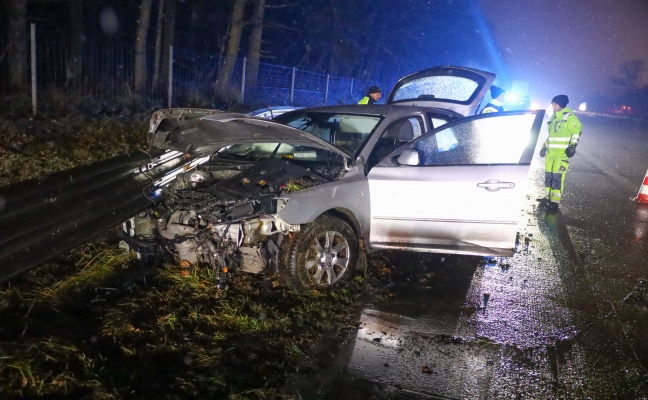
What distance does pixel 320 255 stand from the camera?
4.29 metres

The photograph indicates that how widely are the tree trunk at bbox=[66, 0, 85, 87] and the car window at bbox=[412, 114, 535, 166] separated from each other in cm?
898

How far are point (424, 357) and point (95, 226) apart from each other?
3154 millimetres

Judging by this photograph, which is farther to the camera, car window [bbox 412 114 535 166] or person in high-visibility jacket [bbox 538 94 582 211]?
person in high-visibility jacket [bbox 538 94 582 211]

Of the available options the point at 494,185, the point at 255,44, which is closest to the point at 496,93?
the point at 494,185

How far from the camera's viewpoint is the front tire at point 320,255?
4.13m

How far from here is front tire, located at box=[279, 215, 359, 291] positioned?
4129 millimetres

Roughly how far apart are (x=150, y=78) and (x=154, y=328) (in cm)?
1332

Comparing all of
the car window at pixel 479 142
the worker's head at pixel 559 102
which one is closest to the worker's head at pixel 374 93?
the worker's head at pixel 559 102

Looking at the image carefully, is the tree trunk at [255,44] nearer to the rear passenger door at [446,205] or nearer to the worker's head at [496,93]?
the worker's head at [496,93]

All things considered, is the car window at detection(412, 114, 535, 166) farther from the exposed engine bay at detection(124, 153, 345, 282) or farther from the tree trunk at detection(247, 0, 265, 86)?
the tree trunk at detection(247, 0, 265, 86)

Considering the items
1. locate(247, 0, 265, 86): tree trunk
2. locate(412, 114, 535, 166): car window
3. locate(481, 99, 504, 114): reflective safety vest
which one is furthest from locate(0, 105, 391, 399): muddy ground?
locate(247, 0, 265, 86): tree trunk

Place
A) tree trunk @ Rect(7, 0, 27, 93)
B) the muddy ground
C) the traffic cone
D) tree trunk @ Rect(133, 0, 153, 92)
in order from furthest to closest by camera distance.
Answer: tree trunk @ Rect(133, 0, 153, 92)
tree trunk @ Rect(7, 0, 27, 93)
the traffic cone
the muddy ground

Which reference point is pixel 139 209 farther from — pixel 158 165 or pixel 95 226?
pixel 158 165

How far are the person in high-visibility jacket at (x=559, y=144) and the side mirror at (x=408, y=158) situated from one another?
3.99 m
